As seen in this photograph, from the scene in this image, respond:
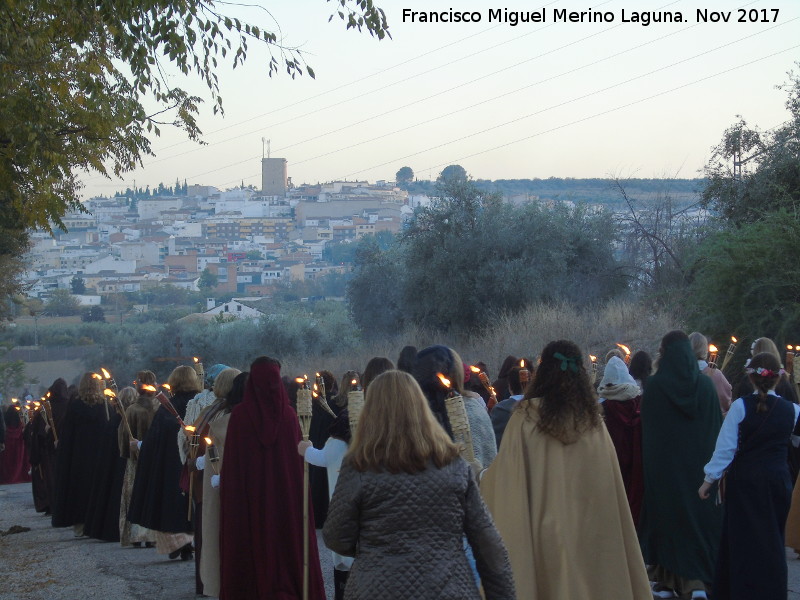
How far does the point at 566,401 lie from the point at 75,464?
10.5 m

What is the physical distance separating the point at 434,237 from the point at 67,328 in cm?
6030

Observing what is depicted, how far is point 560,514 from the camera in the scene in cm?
653

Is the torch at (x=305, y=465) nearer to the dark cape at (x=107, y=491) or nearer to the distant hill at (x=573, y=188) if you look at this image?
the dark cape at (x=107, y=491)

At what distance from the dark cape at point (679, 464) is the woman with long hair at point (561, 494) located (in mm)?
2433

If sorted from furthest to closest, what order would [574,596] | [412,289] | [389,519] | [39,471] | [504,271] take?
[412,289], [504,271], [39,471], [574,596], [389,519]

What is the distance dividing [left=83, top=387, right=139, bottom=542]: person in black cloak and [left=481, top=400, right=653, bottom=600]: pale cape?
8745 mm

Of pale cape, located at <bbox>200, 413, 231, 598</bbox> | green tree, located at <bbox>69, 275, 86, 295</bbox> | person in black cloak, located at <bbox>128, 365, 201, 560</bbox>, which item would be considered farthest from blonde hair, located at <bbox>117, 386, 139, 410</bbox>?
green tree, located at <bbox>69, 275, 86, 295</bbox>

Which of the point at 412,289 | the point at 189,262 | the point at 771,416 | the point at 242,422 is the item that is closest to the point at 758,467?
the point at 771,416

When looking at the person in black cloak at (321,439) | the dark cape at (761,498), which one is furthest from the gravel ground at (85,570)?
the dark cape at (761,498)

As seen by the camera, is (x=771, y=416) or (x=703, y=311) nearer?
(x=771, y=416)

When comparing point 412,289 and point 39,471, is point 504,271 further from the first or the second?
point 39,471

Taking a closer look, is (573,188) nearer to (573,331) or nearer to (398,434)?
(573,331)

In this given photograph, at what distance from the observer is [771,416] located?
25.1ft

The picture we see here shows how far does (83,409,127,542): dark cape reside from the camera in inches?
571
